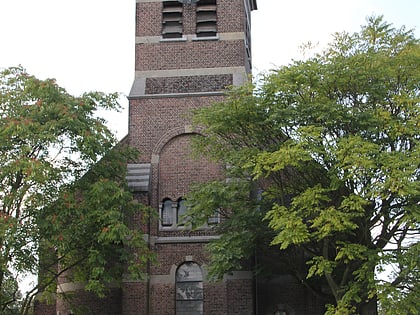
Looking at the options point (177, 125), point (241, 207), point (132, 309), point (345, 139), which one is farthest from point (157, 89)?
point (345, 139)

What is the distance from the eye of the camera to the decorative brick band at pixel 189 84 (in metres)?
24.6

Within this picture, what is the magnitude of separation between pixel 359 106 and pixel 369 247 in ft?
12.3

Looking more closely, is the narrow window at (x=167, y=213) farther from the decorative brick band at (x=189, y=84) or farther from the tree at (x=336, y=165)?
the decorative brick band at (x=189, y=84)

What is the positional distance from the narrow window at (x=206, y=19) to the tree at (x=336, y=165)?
5.70m

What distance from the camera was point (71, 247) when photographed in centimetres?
1891

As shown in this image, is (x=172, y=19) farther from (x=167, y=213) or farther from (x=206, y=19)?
(x=167, y=213)

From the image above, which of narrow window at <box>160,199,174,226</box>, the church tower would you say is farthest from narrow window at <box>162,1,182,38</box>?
narrow window at <box>160,199,174,226</box>

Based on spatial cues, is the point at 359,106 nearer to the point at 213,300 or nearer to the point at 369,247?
the point at 369,247

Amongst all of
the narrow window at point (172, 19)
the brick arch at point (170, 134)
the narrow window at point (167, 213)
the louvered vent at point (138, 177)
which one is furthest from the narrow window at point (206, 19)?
the narrow window at point (167, 213)

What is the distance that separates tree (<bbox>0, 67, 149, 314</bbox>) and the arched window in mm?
3066

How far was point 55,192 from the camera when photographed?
749 inches

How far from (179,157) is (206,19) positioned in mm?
5254

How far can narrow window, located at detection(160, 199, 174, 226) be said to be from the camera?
76.8ft

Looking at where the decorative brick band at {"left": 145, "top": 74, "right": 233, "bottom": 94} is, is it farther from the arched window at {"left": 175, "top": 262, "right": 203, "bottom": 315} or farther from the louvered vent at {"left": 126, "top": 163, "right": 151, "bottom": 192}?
the arched window at {"left": 175, "top": 262, "right": 203, "bottom": 315}
